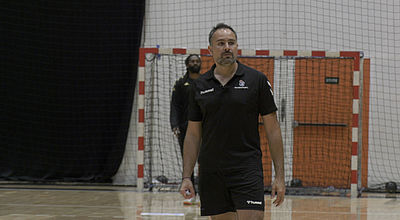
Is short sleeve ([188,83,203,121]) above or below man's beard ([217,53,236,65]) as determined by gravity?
below

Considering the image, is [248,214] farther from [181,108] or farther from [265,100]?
[181,108]

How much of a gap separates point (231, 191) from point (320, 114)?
7636 millimetres

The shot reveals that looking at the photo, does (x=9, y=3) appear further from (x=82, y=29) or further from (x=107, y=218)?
(x=107, y=218)

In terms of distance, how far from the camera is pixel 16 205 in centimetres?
823

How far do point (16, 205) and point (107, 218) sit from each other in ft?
6.24

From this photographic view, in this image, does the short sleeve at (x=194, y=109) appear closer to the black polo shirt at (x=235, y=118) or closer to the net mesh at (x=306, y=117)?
the black polo shirt at (x=235, y=118)

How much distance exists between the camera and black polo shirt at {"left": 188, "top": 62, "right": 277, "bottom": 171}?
3.75 metres

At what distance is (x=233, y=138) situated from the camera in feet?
12.3

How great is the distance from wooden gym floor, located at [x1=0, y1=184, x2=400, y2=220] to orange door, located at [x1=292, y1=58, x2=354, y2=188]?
1167 mm

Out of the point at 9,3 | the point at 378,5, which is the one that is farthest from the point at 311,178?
the point at 9,3

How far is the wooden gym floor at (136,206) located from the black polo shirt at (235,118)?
11.8ft

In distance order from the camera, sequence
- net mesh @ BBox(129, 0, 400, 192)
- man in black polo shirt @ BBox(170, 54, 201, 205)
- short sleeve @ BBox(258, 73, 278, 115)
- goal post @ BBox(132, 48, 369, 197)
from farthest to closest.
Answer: net mesh @ BBox(129, 0, 400, 192)
goal post @ BBox(132, 48, 369, 197)
man in black polo shirt @ BBox(170, 54, 201, 205)
short sleeve @ BBox(258, 73, 278, 115)

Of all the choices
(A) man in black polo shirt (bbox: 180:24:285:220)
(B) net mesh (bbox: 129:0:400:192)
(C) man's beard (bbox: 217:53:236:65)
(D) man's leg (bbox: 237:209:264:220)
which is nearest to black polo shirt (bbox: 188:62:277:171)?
(A) man in black polo shirt (bbox: 180:24:285:220)

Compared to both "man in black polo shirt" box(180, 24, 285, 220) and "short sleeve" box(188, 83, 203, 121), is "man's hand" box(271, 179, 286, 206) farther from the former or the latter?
"short sleeve" box(188, 83, 203, 121)
